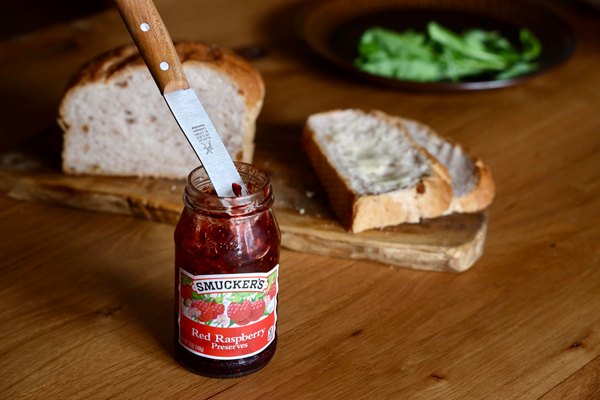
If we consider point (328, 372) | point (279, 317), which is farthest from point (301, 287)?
point (328, 372)

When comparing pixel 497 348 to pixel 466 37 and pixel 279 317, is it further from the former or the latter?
pixel 466 37

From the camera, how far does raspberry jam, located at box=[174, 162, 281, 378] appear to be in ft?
4.01

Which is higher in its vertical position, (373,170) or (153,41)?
(153,41)

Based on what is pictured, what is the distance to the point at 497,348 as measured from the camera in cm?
146

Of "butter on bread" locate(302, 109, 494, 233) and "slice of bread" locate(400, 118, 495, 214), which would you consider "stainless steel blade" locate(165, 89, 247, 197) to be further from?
"slice of bread" locate(400, 118, 495, 214)

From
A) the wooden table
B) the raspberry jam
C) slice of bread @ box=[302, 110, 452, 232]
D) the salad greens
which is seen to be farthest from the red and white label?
the salad greens

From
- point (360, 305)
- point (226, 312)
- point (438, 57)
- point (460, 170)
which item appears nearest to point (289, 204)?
point (360, 305)

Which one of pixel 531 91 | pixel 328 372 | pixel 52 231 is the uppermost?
pixel 52 231

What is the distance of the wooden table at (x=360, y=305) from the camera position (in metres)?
1.35

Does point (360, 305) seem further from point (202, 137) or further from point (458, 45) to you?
point (458, 45)

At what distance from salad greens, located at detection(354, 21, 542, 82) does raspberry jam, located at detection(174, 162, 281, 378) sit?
61.7 inches

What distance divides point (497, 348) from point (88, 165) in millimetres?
1431

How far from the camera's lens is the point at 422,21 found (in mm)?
3238

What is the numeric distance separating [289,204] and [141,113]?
600 millimetres
